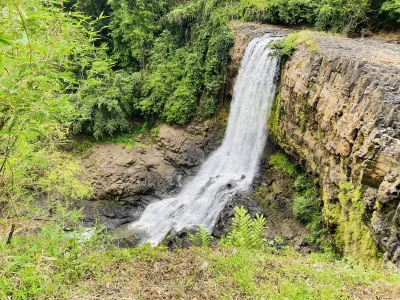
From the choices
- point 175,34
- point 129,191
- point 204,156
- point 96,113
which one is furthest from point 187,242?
point 175,34

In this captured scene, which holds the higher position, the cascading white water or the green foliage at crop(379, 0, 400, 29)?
the green foliage at crop(379, 0, 400, 29)

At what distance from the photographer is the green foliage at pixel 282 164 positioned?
10534 millimetres

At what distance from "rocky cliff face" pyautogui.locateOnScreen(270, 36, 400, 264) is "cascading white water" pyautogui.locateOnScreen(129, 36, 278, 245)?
1107 mm

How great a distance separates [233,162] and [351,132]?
5.85 meters

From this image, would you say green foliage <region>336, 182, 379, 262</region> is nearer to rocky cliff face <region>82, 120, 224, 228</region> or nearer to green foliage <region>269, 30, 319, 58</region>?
green foliage <region>269, 30, 319, 58</region>

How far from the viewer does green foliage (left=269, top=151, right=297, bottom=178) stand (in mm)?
10534

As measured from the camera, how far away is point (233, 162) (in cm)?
1200

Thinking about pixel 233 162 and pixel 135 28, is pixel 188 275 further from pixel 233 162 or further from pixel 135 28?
pixel 135 28

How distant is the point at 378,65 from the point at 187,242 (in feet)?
23.0

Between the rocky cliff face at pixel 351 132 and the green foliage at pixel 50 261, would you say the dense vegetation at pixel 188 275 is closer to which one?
the green foliage at pixel 50 261

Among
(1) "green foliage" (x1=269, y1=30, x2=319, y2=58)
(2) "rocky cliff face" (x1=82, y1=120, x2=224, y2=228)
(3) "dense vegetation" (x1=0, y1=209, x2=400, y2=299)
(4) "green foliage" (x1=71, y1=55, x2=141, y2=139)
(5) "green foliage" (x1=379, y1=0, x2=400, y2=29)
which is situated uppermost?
(5) "green foliage" (x1=379, y1=0, x2=400, y2=29)

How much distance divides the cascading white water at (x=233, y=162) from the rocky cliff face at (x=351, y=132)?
3.63 feet

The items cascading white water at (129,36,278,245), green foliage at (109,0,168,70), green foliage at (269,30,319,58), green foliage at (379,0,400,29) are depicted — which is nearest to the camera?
green foliage at (269,30,319,58)

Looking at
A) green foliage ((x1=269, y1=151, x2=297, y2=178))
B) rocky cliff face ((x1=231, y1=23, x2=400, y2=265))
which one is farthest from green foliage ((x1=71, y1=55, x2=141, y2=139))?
rocky cliff face ((x1=231, y1=23, x2=400, y2=265))
